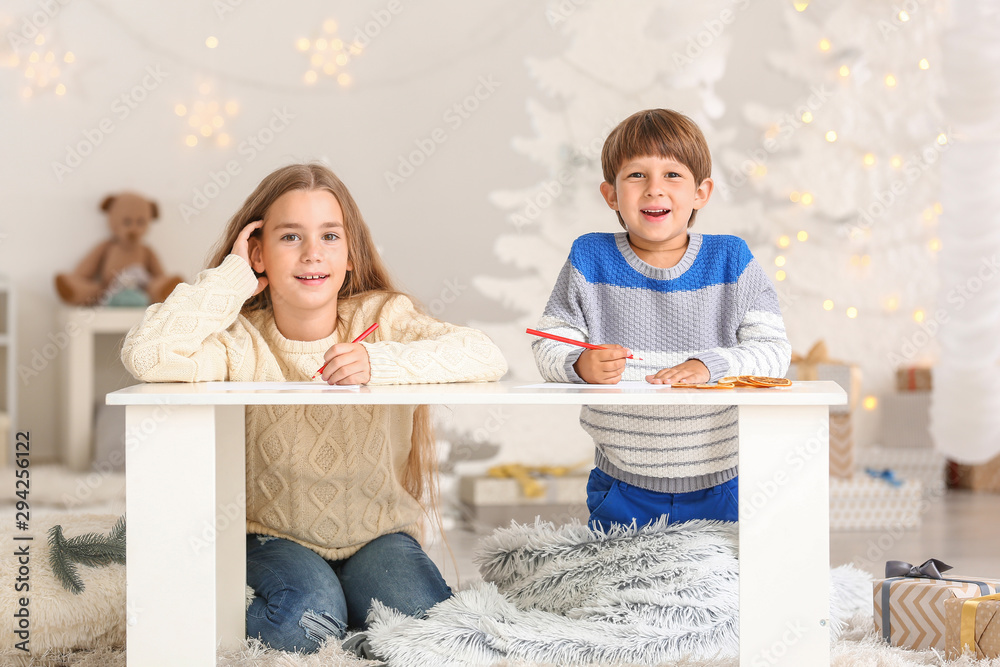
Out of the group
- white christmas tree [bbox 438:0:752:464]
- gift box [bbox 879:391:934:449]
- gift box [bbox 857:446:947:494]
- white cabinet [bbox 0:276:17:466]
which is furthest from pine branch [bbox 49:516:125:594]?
gift box [bbox 879:391:934:449]

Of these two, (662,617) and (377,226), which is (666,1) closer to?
(377,226)

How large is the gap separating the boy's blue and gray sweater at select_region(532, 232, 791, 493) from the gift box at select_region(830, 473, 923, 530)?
1413 mm

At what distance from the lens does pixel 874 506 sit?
8.29ft

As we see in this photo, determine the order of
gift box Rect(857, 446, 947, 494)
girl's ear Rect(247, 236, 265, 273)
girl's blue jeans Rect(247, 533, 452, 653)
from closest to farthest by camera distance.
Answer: girl's blue jeans Rect(247, 533, 452, 653), girl's ear Rect(247, 236, 265, 273), gift box Rect(857, 446, 947, 494)

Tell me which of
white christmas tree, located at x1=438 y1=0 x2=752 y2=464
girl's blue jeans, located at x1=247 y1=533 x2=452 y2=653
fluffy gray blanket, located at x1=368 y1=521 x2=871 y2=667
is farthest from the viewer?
white christmas tree, located at x1=438 y1=0 x2=752 y2=464

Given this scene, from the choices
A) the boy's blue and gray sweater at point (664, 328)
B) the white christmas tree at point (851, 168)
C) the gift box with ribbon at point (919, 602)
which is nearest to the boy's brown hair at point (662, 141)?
the boy's blue and gray sweater at point (664, 328)

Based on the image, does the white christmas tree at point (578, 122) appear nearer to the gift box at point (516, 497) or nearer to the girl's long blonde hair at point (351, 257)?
the gift box at point (516, 497)

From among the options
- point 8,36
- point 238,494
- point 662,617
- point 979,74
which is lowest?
point 662,617

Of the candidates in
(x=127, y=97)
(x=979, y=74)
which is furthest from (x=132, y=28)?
(x=979, y=74)

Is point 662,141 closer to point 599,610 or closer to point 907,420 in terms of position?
point 599,610

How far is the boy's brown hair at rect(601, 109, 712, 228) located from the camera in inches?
50.0

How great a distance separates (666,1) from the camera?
3.12 meters

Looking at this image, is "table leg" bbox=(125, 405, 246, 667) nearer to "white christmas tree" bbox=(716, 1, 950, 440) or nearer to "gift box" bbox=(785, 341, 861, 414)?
"gift box" bbox=(785, 341, 861, 414)

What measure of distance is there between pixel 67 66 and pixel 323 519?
271 centimetres
